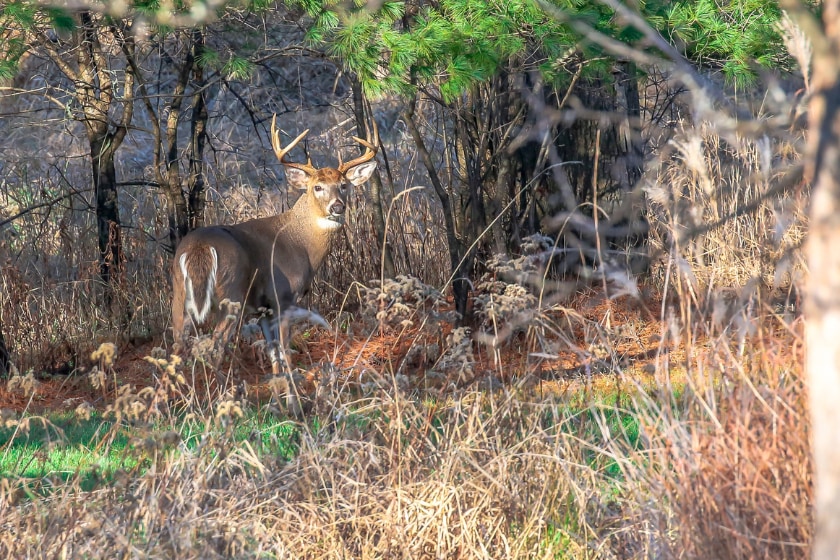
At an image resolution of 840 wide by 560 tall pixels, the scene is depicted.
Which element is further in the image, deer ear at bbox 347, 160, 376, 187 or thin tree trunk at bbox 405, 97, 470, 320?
deer ear at bbox 347, 160, 376, 187

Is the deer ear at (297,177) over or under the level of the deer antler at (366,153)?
under

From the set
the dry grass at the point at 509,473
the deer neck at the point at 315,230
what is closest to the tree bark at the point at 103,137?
the deer neck at the point at 315,230

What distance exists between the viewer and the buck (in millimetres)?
7582

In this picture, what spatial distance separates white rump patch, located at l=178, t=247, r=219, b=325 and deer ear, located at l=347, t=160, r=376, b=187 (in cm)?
149

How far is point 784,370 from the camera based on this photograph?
3.15 m

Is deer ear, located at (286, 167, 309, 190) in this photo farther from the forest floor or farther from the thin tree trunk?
the thin tree trunk

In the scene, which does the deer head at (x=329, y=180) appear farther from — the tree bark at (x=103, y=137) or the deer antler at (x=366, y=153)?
the tree bark at (x=103, y=137)

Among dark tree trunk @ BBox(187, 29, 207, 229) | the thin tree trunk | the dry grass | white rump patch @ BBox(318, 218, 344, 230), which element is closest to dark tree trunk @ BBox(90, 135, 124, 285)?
dark tree trunk @ BBox(187, 29, 207, 229)

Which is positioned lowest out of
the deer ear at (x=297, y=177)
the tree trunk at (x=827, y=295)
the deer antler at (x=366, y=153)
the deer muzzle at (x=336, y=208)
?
the deer muzzle at (x=336, y=208)

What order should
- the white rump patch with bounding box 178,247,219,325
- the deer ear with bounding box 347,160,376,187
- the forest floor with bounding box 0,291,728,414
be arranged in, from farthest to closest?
the deer ear with bounding box 347,160,376,187 < the white rump patch with bounding box 178,247,219,325 < the forest floor with bounding box 0,291,728,414

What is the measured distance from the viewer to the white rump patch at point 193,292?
7.57 metres

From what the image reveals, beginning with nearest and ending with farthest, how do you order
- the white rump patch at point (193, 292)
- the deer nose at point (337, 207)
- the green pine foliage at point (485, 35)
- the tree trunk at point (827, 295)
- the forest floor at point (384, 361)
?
1. the tree trunk at point (827, 295)
2. the green pine foliage at point (485, 35)
3. the forest floor at point (384, 361)
4. the white rump patch at point (193, 292)
5. the deer nose at point (337, 207)

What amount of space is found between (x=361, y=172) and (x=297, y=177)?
528mm

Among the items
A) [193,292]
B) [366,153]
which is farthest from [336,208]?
[193,292]
